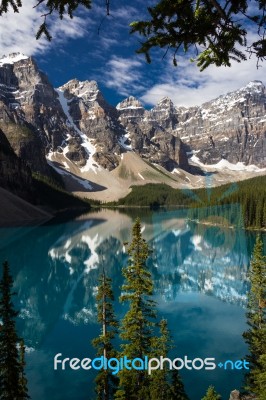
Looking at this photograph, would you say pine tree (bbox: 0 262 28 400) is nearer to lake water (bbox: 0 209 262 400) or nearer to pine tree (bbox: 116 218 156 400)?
pine tree (bbox: 116 218 156 400)

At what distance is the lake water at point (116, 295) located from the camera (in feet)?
95.0

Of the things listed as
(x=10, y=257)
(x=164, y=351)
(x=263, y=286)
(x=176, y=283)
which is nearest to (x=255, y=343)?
(x=263, y=286)

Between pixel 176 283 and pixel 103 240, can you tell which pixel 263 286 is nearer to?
pixel 176 283

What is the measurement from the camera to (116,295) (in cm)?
5134

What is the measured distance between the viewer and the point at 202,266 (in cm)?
7162

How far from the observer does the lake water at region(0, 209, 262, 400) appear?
95.0 feet

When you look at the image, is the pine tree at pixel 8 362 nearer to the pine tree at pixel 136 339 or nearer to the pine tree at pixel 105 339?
the pine tree at pixel 105 339

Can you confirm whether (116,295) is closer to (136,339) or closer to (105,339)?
(105,339)

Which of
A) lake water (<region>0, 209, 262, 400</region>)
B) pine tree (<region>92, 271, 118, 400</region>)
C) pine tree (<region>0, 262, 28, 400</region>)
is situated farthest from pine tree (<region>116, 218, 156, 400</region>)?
pine tree (<region>0, 262, 28, 400</region>)

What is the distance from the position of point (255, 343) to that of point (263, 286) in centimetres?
397

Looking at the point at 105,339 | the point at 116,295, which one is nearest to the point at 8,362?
the point at 105,339

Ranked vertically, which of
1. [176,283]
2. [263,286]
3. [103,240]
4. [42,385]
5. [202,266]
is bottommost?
[42,385]

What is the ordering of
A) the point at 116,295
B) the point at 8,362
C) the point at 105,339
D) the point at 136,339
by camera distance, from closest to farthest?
1. the point at 8,362
2. the point at 136,339
3. the point at 105,339
4. the point at 116,295

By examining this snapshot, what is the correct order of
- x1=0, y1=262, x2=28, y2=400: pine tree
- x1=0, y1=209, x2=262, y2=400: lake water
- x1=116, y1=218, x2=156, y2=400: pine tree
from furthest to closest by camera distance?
x1=0, y1=209, x2=262, y2=400: lake water < x1=116, y1=218, x2=156, y2=400: pine tree < x1=0, y1=262, x2=28, y2=400: pine tree
